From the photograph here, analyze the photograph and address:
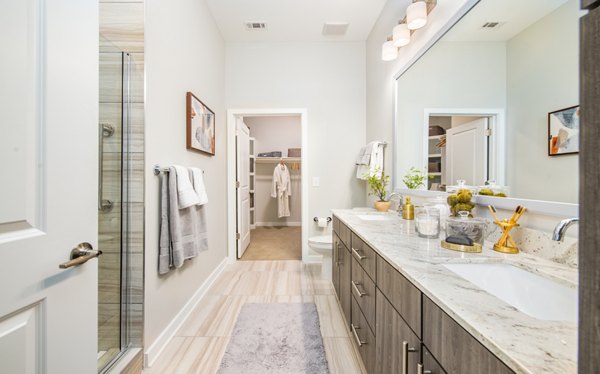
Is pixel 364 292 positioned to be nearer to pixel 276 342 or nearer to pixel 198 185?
pixel 276 342

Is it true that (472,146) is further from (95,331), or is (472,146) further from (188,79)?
(188,79)

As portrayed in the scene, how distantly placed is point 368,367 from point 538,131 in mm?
1290

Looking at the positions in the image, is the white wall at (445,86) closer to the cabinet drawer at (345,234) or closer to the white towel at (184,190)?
the cabinet drawer at (345,234)

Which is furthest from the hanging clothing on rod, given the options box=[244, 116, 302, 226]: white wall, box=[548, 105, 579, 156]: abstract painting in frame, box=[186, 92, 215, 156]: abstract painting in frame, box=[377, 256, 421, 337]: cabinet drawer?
box=[548, 105, 579, 156]: abstract painting in frame

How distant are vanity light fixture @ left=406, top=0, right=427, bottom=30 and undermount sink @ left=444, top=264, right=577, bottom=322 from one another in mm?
1610

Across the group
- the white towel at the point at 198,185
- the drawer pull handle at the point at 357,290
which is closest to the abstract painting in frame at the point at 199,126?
the white towel at the point at 198,185

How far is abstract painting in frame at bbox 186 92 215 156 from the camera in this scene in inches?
76.4

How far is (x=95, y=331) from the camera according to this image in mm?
818

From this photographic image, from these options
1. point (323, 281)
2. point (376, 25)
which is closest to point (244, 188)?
point (323, 281)

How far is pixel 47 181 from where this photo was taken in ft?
2.13

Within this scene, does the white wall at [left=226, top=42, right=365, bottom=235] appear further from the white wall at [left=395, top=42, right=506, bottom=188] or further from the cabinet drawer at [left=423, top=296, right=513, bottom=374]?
the cabinet drawer at [left=423, top=296, right=513, bottom=374]

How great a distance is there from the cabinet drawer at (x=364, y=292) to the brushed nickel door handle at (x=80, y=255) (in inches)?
43.7

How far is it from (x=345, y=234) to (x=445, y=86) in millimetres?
1145

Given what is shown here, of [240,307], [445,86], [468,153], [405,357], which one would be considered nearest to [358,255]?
[405,357]
